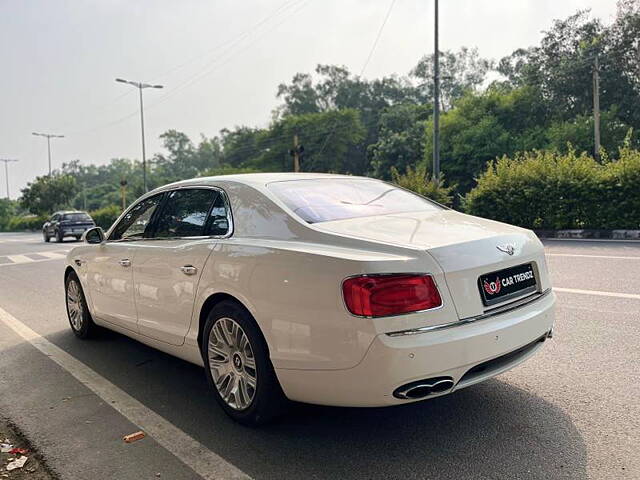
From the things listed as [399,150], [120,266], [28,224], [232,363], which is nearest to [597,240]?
[120,266]

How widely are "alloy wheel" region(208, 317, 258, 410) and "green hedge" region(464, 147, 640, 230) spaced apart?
13.3 m

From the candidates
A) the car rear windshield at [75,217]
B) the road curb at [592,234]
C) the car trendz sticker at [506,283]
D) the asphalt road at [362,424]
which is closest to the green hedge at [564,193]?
the road curb at [592,234]

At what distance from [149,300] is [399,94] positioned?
7657 centimetres

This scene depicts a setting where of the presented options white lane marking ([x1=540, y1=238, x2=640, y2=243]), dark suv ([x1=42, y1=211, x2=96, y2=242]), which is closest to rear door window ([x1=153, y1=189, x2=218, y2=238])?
white lane marking ([x1=540, y1=238, x2=640, y2=243])

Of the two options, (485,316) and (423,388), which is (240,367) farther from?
(485,316)

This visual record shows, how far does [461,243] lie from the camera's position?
3.06 metres

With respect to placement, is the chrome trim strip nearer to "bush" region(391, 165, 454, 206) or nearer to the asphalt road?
the asphalt road

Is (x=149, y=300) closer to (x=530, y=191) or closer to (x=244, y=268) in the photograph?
(x=244, y=268)

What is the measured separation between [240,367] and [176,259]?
38.4 inches

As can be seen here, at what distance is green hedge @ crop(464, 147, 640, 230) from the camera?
14.1 meters

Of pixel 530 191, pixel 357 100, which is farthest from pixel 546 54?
pixel 357 100

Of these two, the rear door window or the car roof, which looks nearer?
the car roof

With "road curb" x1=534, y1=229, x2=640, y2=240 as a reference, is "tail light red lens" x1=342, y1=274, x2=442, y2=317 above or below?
above

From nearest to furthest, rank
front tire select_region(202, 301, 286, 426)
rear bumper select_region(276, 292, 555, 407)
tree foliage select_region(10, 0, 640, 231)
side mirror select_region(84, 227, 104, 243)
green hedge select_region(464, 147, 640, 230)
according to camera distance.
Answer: rear bumper select_region(276, 292, 555, 407) → front tire select_region(202, 301, 286, 426) → side mirror select_region(84, 227, 104, 243) → green hedge select_region(464, 147, 640, 230) → tree foliage select_region(10, 0, 640, 231)
